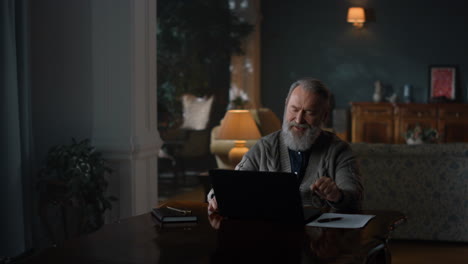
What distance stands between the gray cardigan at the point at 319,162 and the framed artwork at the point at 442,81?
7339 millimetres

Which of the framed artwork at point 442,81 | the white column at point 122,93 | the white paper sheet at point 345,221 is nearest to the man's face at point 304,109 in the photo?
the white paper sheet at point 345,221

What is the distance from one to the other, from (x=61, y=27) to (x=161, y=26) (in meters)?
4.09

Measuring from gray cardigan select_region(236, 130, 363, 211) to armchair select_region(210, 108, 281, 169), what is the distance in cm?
360

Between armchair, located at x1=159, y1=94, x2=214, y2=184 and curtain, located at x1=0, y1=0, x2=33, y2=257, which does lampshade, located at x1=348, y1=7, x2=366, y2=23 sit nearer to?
armchair, located at x1=159, y1=94, x2=214, y2=184

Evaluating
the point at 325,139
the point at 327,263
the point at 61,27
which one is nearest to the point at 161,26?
the point at 61,27

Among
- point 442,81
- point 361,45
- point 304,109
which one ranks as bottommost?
point 304,109

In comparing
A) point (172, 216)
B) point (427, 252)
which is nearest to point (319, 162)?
point (172, 216)

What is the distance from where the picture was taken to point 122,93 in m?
3.43

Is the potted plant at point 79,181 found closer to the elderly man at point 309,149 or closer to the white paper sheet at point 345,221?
the elderly man at point 309,149

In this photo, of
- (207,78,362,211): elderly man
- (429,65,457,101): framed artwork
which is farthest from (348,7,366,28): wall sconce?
(207,78,362,211): elderly man

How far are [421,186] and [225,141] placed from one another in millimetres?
2333

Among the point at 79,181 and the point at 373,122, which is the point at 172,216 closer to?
the point at 79,181

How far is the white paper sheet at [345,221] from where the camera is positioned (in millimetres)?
1796

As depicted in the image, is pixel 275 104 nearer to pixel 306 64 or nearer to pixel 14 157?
pixel 306 64
